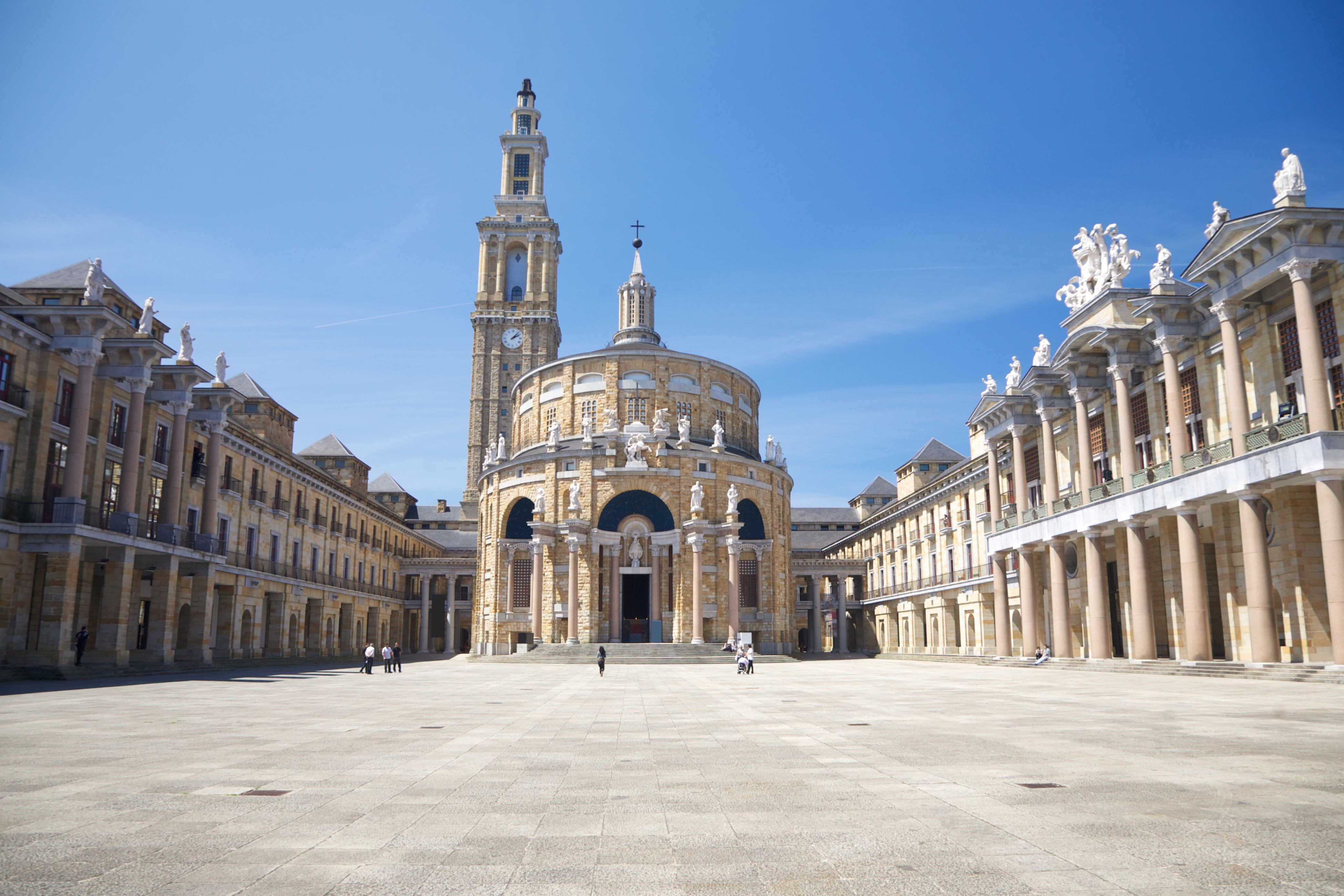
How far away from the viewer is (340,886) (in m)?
5.68

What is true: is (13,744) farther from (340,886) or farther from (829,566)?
(829,566)

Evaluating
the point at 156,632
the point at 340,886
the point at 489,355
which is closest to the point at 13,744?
the point at 340,886

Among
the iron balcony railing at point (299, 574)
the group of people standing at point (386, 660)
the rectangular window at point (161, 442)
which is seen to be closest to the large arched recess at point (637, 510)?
the group of people standing at point (386, 660)

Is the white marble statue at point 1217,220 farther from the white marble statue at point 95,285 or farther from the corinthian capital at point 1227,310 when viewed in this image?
the white marble statue at point 95,285

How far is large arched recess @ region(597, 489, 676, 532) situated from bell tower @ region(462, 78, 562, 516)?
38731 millimetres

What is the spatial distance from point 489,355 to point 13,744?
90677 mm

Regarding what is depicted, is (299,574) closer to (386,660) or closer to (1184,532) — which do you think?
(386,660)

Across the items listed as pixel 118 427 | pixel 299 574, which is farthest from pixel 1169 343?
pixel 299 574

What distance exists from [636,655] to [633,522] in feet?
37.2

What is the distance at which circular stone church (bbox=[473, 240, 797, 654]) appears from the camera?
56.9 m

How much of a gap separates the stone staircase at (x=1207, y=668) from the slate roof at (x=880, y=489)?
2155 inches

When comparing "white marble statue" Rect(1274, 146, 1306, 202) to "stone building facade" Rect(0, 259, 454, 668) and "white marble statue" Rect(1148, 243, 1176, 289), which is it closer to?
"white marble statue" Rect(1148, 243, 1176, 289)

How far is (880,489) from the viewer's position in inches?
3799

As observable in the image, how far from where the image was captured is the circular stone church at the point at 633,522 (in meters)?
56.9
